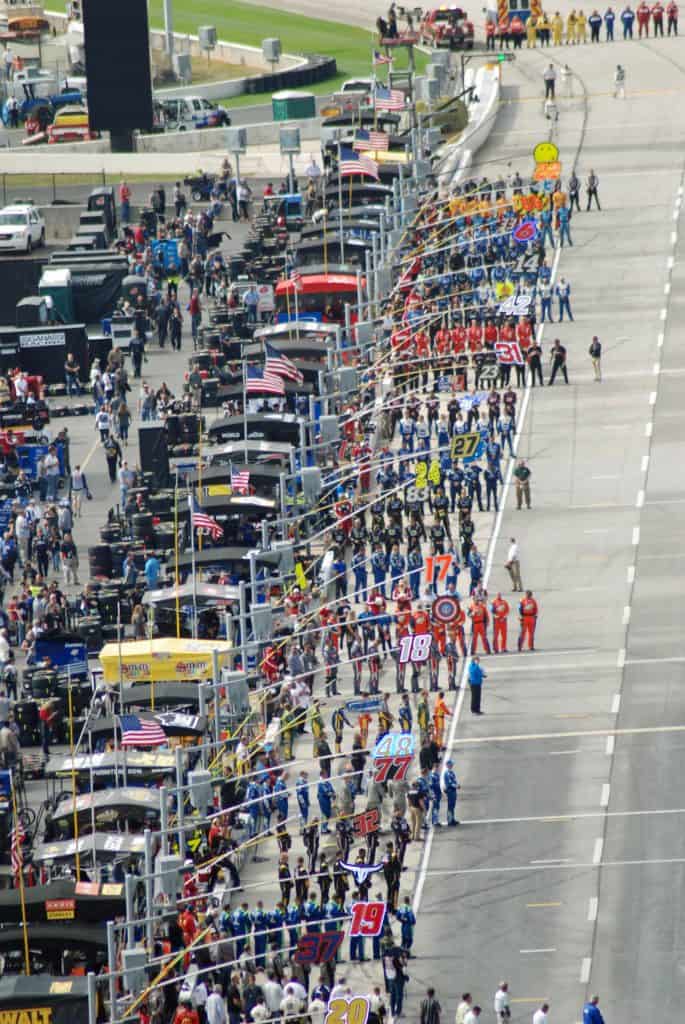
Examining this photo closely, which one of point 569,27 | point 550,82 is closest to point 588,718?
point 550,82

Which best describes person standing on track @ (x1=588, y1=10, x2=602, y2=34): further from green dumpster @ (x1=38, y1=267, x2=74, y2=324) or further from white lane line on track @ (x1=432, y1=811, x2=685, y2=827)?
white lane line on track @ (x1=432, y1=811, x2=685, y2=827)

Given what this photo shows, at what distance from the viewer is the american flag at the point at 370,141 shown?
107 metres

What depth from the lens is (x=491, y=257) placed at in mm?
95375

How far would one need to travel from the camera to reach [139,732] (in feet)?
199

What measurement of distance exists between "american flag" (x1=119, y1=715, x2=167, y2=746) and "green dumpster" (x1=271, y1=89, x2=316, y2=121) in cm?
6518

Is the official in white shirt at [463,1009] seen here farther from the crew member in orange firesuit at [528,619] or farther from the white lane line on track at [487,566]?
the crew member in orange firesuit at [528,619]

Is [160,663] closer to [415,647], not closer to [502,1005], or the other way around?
[415,647]

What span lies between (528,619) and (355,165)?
36.5 meters

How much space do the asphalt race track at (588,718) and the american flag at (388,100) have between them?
8.61 metres

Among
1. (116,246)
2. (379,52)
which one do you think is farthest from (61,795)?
(379,52)

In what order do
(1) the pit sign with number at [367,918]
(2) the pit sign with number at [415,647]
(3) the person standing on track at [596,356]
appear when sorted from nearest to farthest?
(1) the pit sign with number at [367,918], (2) the pit sign with number at [415,647], (3) the person standing on track at [596,356]

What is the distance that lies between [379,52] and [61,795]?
254 feet

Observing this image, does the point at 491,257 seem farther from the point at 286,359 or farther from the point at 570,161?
the point at 570,161

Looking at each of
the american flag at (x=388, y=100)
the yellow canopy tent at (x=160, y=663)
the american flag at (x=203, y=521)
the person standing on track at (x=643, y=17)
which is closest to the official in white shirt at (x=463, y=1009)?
the yellow canopy tent at (x=160, y=663)
